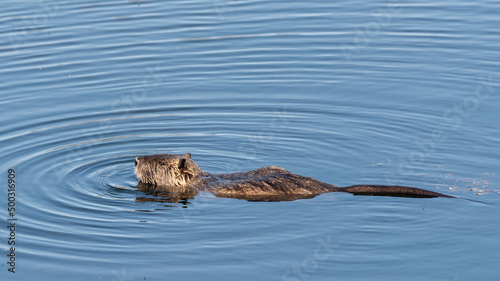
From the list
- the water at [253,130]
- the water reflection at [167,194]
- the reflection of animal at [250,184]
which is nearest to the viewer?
the water at [253,130]

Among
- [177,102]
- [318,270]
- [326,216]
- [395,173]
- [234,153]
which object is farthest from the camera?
[177,102]

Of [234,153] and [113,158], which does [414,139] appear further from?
[113,158]

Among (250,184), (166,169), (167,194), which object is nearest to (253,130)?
(166,169)

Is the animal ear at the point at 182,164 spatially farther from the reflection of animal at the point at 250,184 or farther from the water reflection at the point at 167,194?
the water reflection at the point at 167,194

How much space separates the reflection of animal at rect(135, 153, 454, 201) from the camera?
9523 millimetres

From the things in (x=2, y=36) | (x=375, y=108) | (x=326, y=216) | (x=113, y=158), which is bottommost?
(x=326, y=216)

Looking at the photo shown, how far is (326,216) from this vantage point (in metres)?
9.04

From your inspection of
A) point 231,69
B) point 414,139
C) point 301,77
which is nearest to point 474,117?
point 414,139

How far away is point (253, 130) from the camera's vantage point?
12344 millimetres

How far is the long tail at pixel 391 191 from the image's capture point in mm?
Result: 9367

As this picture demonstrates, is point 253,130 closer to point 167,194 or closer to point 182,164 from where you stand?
point 182,164

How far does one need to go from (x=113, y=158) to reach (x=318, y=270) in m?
4.70

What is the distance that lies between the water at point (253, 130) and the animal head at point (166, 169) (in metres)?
0.27

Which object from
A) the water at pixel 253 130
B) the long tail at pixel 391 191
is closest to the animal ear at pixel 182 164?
the water at pixel 253 130
